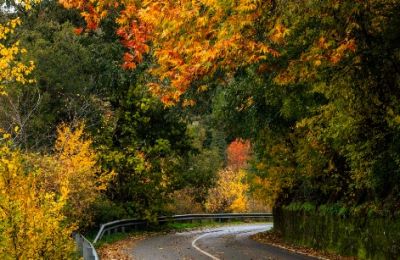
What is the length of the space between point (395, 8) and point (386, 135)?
4459mm

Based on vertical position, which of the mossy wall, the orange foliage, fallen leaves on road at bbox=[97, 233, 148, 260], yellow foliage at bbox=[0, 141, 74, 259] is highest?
the orange foliage

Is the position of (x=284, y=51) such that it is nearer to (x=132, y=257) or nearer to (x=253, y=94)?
(x=253, y=94)

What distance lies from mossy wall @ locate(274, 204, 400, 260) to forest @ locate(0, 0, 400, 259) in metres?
0.08

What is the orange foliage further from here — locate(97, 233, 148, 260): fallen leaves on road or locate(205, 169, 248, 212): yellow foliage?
locate(205, 169, 248, 212): yellow foliage

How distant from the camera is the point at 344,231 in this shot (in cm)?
1820

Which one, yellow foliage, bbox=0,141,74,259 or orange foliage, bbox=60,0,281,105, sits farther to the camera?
yellow foliage, bbox=0,141,74,259

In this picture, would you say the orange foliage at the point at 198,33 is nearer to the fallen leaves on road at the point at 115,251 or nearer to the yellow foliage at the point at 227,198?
the fallen leaves on road at the point at 115,251

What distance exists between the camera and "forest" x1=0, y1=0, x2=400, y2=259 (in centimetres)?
922

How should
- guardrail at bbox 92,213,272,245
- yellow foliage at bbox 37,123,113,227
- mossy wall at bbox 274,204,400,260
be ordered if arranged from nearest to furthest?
mossy wall at bbox 274,204,400,260 < yellow foliage at bbox 37,123,113,227 < guardrail at bbox 92,213,272,245

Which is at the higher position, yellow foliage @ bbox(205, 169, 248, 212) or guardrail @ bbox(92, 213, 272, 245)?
yellow foliage @ bbox(205, 169, 248, 212)

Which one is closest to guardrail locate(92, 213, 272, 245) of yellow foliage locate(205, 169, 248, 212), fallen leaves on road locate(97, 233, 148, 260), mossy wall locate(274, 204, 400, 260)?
fallen leaves on road locate(97, 233, 148, 260)

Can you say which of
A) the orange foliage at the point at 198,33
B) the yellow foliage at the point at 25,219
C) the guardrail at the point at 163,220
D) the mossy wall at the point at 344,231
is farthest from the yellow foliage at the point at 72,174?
the orange foliage at the point at 198,33

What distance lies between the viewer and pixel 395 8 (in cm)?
1081

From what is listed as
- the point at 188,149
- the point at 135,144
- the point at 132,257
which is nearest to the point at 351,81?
the point at 132,257
